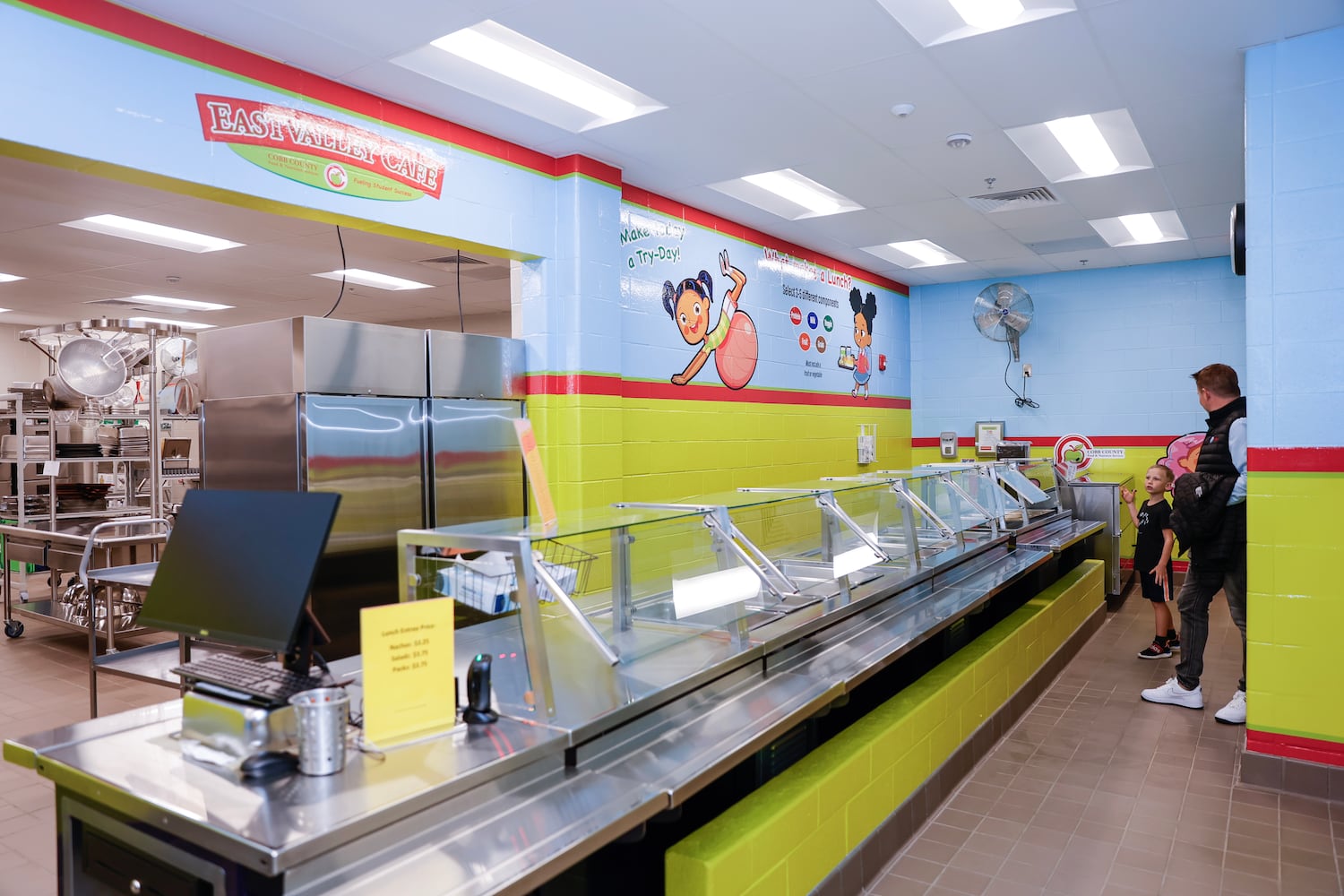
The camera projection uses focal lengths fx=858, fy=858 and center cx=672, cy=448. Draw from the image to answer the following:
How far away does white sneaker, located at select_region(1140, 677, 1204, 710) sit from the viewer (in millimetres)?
4883

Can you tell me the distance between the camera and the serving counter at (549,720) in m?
1.60

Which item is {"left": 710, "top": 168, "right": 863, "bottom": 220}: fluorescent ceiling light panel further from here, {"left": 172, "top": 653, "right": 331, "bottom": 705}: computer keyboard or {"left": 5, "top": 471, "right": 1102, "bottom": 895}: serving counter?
{"left": 172, "top": 653, "right": 331, "bottom": 705}: computer keyboard

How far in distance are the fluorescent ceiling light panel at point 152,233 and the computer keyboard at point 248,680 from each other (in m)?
5.36

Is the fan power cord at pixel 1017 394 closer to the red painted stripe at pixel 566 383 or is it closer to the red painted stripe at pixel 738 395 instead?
the red painted stripe at pixel 738 395

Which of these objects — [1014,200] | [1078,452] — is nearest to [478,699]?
[1014,200]

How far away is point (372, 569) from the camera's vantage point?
4.37 meters

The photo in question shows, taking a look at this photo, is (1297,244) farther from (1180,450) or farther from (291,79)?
(1180,450)

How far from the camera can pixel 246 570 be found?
6.24 feet

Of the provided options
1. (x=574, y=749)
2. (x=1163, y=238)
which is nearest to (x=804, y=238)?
(x=1163, y=238)

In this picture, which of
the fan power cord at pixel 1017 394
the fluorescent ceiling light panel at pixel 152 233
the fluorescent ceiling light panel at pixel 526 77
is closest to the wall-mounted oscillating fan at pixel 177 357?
the fluorescent ceiling light panel at pixel 152 233

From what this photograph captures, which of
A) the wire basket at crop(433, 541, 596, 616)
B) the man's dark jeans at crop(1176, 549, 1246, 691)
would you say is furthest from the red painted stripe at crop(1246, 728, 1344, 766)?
the wire basket at crop(433, 541, 596, 616)

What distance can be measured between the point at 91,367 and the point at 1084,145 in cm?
807

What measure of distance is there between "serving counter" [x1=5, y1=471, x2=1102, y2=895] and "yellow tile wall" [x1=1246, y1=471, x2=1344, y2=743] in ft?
4.39

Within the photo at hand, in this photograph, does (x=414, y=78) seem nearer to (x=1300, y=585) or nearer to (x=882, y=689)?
(x=882, y=689)
